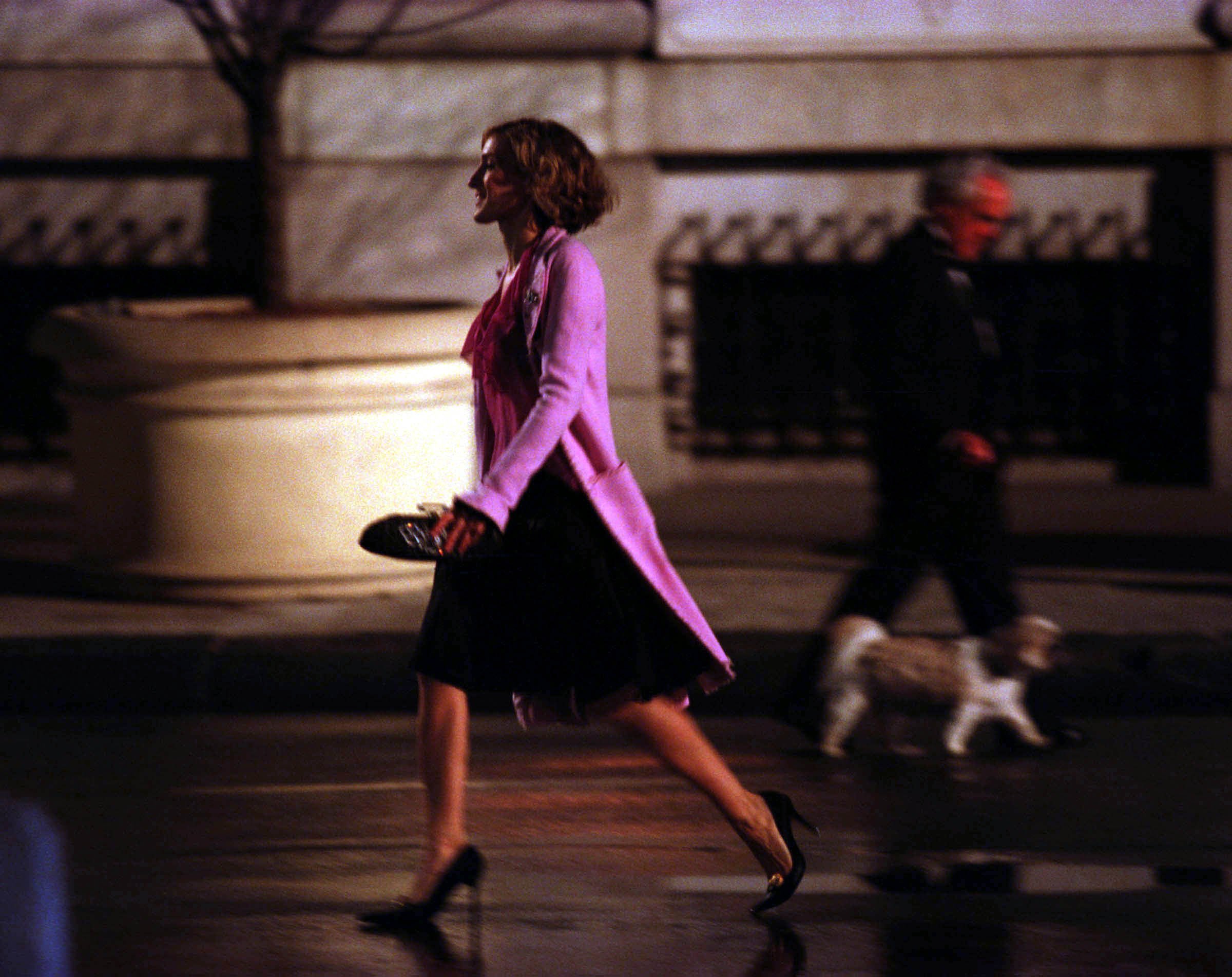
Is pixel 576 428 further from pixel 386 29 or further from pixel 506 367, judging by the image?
pixel 386 29

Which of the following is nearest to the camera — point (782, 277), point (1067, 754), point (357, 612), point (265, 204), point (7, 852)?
point (7, 852)

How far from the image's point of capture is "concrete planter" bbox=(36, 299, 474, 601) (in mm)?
8672

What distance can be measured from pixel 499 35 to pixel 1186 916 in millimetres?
8169

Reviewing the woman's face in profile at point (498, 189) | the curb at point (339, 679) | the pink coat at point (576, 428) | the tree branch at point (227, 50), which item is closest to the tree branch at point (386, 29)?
the tree branch at point (227, 50)

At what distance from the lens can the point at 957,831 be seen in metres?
5.60

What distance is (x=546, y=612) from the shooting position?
4633 millimetres

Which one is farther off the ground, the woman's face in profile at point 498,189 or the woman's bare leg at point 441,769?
the woman's face in profile at point 498,189

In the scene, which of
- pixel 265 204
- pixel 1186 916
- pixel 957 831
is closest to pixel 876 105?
pixel 265 204

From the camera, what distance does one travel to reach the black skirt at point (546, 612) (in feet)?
15.1

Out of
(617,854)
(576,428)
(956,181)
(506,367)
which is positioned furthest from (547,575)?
(956,181)

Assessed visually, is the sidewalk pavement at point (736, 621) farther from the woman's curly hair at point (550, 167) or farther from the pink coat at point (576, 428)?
the woman's curly hair at point (550, 167)

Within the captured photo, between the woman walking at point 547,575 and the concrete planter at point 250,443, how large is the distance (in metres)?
4.08

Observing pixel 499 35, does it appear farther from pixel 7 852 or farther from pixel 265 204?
pixel 7 852

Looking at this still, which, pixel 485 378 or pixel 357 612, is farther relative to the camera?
pixel 357 612
